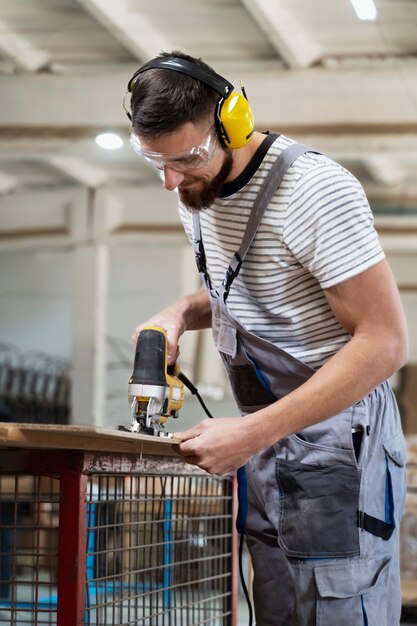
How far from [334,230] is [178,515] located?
89 centimetres

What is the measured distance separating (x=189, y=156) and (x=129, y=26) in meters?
5.94

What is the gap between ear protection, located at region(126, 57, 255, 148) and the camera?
1.77 meters

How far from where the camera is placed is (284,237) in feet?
5.82

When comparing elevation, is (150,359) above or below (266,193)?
below

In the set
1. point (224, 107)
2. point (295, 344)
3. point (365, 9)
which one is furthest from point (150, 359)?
point (365, 9)

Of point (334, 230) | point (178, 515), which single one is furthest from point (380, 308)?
point (178, 515)

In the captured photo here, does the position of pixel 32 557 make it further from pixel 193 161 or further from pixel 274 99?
pixel 274 99

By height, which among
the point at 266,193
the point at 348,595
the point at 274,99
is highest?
the point at 274,99

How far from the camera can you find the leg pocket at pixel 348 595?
1750 mm

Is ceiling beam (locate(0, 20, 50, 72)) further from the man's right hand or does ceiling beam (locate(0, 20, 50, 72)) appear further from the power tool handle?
the power tool handle

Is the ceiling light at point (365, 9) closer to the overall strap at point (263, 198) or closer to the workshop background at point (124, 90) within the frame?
the workshop background at point (124, 90)

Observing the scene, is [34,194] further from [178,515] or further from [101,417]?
[178,515]

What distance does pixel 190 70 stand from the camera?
70.1 inches

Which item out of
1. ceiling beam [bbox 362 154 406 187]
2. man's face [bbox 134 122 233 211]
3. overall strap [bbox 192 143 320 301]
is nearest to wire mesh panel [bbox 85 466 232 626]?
overall strap [bbox 192 143 320 301]
